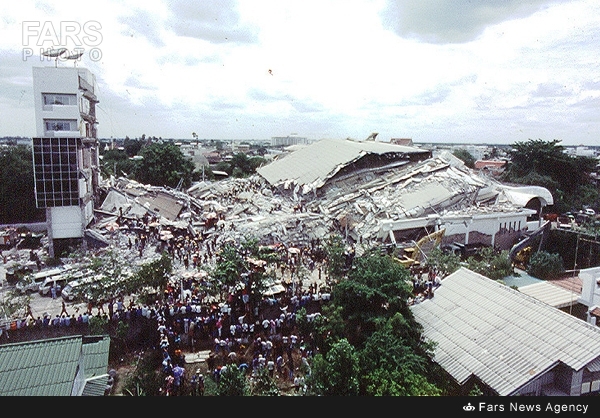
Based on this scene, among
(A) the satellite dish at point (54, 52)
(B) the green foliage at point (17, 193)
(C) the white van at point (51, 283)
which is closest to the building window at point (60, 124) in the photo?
(A) the satellite dish at point (54, 52)

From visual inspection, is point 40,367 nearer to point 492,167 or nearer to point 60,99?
point 60,99

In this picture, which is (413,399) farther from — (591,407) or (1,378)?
(1,378)

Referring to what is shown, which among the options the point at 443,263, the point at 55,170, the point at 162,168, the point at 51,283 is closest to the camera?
the point at 51,283

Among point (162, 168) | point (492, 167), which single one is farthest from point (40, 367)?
point (492, 167)

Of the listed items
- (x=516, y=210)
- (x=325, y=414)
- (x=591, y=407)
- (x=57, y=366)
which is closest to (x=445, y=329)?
(x=591, y=407)

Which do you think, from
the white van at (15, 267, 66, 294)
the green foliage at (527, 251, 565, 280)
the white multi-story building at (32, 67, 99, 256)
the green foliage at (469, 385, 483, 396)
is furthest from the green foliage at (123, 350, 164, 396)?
the green foliage at (527, 251, 565, 280)

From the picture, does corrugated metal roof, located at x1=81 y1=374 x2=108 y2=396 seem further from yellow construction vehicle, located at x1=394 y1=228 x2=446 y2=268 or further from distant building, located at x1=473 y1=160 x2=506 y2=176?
distant building, located at x1=473 y1=160 x2=506 y2=176

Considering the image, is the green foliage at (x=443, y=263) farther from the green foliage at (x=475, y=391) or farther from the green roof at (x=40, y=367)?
the green roof at (x=40, y=367)
